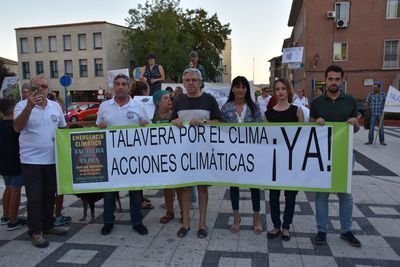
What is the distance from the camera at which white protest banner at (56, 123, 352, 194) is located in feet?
13.9

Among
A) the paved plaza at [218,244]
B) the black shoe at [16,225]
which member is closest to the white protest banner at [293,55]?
the paved plaza at [218,244]

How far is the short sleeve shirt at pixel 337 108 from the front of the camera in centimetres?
400

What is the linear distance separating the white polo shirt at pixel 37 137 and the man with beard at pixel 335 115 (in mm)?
3049

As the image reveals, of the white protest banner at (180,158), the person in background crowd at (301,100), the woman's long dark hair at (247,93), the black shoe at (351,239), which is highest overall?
the woman's long dark hair at (247,93)

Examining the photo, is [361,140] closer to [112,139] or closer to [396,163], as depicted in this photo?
[396,163]

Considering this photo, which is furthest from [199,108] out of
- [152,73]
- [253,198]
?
[152,73]

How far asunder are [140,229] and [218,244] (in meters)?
1.04

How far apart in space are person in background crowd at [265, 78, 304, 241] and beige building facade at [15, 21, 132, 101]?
42314mm

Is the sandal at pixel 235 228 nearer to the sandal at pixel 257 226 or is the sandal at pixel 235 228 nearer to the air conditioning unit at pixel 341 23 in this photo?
the sandal at pixel 257 226

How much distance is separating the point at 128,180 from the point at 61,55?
46.3 meters

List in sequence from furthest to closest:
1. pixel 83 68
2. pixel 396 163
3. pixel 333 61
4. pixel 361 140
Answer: pixel 83 68
pixel 333 61
pixel 361 140
pixel 396 163

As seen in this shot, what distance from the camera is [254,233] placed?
4492 millimetres

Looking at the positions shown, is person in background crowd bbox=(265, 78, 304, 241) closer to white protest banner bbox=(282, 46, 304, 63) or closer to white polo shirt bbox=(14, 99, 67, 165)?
white polo shirt bbox=(14, 99, 67, 165)

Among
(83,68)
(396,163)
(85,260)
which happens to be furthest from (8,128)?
(83,68)
